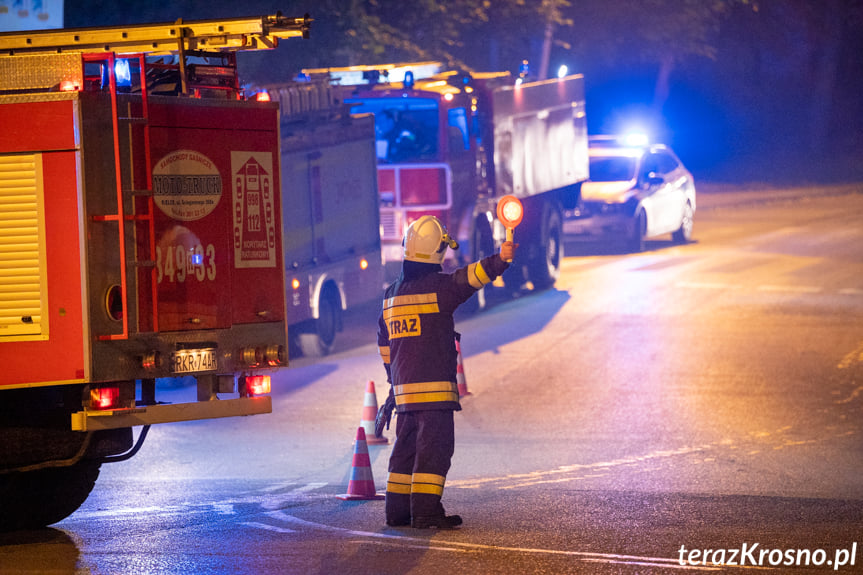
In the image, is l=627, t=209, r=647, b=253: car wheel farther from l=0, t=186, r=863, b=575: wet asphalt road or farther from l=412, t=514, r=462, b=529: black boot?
l=412, t=514, r=462, b=529: black boot

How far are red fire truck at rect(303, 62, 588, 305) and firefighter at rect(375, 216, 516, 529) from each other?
9712 mm

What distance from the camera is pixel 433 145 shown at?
18125 millimetres

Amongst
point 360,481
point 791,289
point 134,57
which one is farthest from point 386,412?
point 791,289

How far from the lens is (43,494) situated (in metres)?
7.99

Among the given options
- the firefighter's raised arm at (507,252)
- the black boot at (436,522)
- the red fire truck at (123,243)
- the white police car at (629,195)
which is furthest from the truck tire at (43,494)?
the white police car at (629,195)

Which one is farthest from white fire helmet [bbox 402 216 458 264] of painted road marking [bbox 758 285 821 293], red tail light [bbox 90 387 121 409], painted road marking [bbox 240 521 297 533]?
painted road marking [bbox 758 285 821 293]

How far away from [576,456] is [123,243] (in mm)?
4633

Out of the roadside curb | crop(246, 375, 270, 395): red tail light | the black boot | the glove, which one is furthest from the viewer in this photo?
the roadside curb

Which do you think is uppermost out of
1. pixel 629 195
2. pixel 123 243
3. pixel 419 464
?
pixel 629 195

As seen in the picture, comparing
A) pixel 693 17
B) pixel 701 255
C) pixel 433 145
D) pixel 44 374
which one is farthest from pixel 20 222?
pixel 693 17

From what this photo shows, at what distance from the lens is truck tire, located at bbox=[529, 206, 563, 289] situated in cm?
2027

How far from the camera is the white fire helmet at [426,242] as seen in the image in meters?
7.88

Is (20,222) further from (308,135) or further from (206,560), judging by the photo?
(308,135)

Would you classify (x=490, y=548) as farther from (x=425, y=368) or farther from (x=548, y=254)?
(x=548, y=254)
